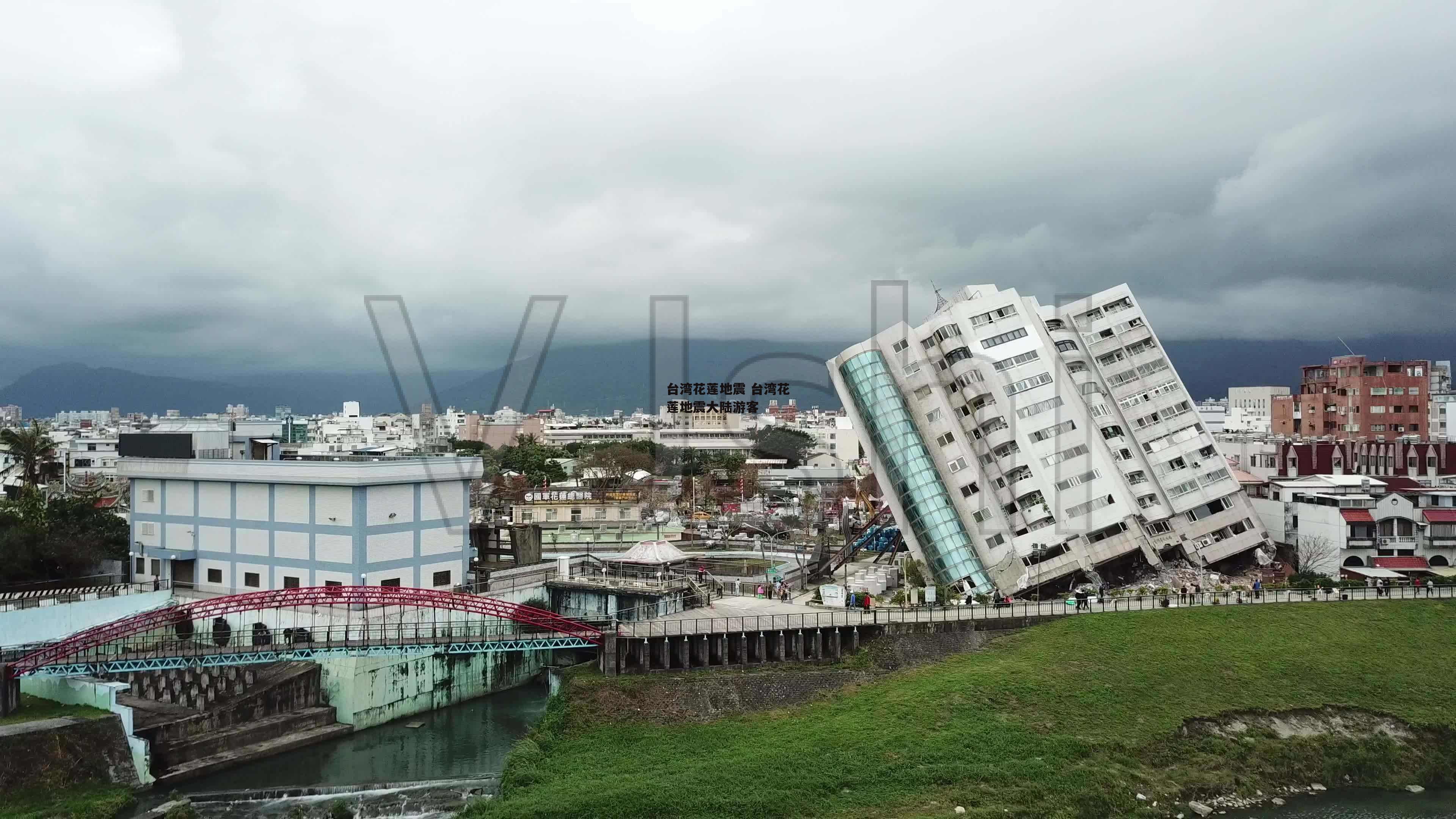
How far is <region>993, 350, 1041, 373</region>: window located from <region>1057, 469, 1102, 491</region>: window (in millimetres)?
6866

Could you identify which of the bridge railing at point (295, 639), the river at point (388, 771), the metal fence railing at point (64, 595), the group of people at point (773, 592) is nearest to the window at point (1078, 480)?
the group of people at point (773, 592)

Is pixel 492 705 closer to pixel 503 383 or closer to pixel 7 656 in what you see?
pixel 503 383

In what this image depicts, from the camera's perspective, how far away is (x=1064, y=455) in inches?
2015

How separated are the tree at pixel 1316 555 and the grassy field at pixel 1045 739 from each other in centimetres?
1183

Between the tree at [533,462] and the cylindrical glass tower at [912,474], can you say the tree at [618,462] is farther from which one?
the cylindrical glass tower at [912,474]

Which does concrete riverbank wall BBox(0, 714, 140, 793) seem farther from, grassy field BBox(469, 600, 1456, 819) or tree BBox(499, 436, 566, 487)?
tree BBox(499, 436, 566, 487)

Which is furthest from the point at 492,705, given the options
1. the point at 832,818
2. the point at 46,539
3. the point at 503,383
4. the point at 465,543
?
the point at 46,539

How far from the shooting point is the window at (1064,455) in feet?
167

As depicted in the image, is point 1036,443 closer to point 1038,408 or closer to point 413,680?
point 1038,408

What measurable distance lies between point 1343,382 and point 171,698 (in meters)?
96.1

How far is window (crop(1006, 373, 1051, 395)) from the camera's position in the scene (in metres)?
52.2

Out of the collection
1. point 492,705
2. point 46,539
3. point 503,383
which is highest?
point 503,383

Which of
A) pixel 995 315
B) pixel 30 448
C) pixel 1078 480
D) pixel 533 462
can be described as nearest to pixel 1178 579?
pixel 1078 480

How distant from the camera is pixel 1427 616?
41500 mm
